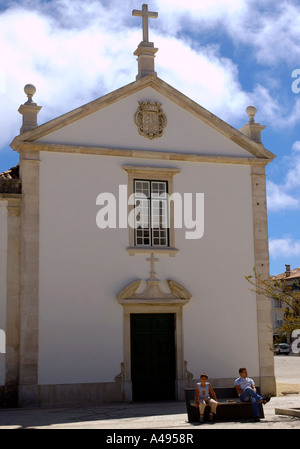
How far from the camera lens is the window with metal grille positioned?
18000 mm

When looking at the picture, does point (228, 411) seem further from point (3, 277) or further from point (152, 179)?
point (152, 179)

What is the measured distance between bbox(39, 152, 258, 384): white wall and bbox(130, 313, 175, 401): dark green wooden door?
468 mm

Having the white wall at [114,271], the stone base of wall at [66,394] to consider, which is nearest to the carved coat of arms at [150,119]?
the white wall at [114,271]

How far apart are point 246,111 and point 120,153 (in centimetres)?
462

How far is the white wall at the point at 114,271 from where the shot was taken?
55.1ft

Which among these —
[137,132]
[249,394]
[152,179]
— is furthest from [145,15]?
[249,394]

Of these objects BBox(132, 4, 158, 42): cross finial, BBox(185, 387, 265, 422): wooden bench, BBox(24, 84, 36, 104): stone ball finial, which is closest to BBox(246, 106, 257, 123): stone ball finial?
BBox(132, 4, 158, 42): cross finial

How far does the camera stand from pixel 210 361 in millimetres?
17984

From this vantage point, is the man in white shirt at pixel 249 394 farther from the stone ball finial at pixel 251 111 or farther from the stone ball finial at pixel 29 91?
the stone ball finial at pixel 29 91

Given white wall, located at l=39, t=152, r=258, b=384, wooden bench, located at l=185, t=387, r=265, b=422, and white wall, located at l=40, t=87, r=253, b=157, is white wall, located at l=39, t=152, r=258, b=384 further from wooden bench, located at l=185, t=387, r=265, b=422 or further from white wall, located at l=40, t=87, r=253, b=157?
wooden bench, located at l=185, t=387, r=265, b=422

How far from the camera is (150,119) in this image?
18.6 metres

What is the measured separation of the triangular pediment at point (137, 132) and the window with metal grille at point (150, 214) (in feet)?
3.72
